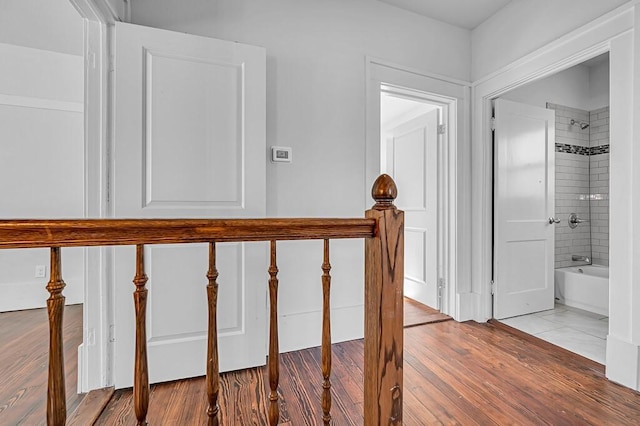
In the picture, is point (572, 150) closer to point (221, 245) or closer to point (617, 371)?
point (617, 371)

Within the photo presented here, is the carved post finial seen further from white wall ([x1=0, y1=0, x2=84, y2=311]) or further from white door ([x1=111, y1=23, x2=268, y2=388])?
white wall ([x1=0, y1=0, x2=84, y2=311])

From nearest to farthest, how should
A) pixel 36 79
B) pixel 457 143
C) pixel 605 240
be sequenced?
1. pixel 457 143
2. pixel 36 79
3. pixel 605 240

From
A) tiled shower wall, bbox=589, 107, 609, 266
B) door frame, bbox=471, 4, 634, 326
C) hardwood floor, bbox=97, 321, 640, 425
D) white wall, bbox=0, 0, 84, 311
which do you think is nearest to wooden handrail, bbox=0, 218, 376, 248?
hardwood floor, bbox=97, 321, 640, 425

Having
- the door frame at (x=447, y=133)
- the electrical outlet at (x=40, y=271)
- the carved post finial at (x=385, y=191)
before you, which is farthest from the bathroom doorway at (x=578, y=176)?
the electrical outlet at (x=40, y=271)

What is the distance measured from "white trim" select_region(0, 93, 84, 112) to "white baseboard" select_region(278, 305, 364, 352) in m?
3.02

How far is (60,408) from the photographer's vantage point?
707mm

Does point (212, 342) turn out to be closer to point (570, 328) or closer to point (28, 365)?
point (28, 365)

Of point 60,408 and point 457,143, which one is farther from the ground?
point 457,143

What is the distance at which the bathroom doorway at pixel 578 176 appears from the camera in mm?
3176

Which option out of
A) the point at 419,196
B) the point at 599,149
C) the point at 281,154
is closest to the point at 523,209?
the point at 419,196

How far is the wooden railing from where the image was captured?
704mm

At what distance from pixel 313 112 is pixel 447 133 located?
1.33m

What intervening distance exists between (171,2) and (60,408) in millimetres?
2178

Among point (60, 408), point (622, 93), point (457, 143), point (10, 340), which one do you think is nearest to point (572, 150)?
point (457, 143)
